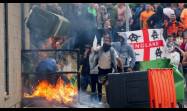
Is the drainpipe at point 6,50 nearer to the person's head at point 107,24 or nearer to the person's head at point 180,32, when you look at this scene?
the person's head at point 107,24

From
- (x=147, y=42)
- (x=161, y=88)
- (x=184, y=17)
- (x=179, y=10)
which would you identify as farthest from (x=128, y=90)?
(x=179, y=10)

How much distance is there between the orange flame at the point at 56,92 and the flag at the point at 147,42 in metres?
2.57

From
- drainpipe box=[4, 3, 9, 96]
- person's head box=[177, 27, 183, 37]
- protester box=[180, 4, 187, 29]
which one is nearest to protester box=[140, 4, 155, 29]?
protester box=[180, 4, 187, 29]

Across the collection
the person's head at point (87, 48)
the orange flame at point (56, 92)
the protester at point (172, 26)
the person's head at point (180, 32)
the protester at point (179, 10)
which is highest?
the protester at point (179, 10)

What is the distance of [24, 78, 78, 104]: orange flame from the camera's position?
45.2ft

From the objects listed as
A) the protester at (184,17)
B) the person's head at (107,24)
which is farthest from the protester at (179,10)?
the person's head at (107,24)

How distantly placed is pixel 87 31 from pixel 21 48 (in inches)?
112

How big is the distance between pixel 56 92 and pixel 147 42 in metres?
3.38

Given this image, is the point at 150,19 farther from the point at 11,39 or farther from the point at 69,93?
the point at 11,39

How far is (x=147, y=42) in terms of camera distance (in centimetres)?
1580

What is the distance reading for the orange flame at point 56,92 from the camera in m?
13.8

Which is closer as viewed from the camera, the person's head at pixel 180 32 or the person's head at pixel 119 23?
the person's head at pixel 180 32

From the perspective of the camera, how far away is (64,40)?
1606 cm

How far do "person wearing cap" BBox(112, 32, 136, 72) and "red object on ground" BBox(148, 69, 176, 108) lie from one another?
95.6 inches
